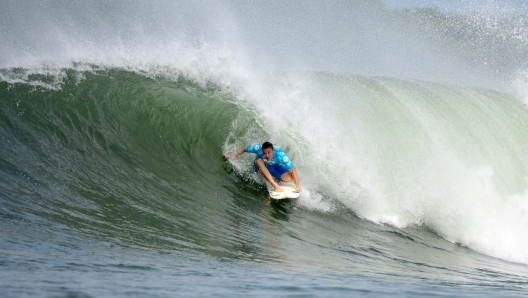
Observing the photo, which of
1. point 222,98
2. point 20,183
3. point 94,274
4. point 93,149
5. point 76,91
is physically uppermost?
point 222,98

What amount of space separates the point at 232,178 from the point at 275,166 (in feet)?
2.50

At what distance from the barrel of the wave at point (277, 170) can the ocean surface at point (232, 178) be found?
25 cm

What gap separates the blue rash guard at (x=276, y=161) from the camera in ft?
28.4

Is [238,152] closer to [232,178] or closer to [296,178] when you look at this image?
[232,178]

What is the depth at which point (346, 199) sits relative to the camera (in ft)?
30.8

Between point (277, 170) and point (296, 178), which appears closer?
point (296, 178)

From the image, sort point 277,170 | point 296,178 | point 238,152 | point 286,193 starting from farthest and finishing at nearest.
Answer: point 238,152 < point 277,170 < point 296,178 < point 286,193

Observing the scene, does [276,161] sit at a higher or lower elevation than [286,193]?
higher

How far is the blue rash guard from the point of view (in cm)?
866

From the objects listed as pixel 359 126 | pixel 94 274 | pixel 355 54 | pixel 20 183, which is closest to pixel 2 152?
pixel 20 183

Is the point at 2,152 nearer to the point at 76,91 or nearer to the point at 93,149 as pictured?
the point at 93,149

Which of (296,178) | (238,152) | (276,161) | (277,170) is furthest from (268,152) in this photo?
(238,152)

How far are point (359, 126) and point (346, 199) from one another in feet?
7.69

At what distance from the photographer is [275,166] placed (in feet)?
28.8
